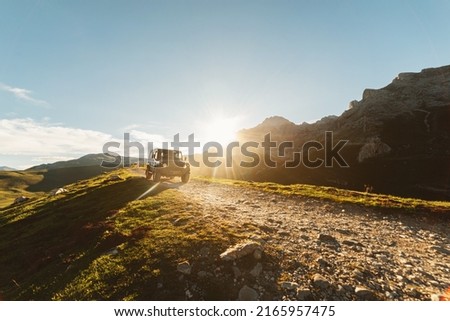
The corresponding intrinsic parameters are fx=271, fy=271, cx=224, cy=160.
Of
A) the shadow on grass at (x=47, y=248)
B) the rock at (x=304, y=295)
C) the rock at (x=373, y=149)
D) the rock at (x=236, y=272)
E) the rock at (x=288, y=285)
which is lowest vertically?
the shadow on grass at (x=47, y=248)

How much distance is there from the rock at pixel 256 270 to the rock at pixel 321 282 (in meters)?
1.83

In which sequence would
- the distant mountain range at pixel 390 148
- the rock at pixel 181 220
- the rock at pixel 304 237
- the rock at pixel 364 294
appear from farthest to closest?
the distant mountain range at pixel 390 148
the rock at pixel 181 220
the rock at pixel 304 237
the rock at pixel 364 294

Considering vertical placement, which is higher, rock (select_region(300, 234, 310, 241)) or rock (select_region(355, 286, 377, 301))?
rock (select_region(300, 234, 310, 241))

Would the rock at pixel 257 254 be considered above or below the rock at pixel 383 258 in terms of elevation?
above

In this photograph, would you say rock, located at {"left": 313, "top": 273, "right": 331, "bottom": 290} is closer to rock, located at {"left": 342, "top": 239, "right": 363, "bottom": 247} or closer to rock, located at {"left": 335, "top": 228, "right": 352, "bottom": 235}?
rock, located at {"left": 342, "top": 239, "right": 363, "bottom": 247}

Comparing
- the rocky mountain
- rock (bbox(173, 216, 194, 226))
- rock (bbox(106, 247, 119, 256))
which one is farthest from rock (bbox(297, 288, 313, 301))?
the rocky mountain

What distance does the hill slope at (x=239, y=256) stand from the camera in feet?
28.6

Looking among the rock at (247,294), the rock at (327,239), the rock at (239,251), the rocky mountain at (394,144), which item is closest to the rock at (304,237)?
the rock at (327,239)

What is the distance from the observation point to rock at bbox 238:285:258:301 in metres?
8.30

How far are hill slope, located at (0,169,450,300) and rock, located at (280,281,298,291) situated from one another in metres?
0.03

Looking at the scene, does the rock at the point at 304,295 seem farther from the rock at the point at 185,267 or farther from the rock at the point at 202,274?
the rock at the point at 185,267

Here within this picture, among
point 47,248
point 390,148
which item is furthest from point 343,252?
point 390,148

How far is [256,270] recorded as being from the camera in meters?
9.43
